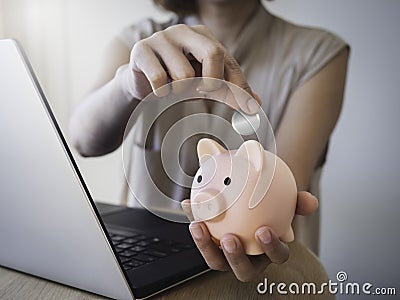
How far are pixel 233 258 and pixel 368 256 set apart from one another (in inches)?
26.7

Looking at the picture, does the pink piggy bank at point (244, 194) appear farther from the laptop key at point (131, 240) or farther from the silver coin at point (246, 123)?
the laptop key at point (131, 240)

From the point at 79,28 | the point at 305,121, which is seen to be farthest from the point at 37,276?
the point at 79,28

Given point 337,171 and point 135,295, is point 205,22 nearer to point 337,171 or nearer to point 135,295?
point 337,171

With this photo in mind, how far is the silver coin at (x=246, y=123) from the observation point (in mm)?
382

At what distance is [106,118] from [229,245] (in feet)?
1.14

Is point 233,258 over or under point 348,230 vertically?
over

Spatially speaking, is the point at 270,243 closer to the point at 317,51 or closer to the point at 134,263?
the point at 134,263

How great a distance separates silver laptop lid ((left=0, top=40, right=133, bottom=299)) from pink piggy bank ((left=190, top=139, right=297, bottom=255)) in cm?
8

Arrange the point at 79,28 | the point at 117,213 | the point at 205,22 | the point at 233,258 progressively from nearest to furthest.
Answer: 1. the point at 233,258
2. the point at 117,213
3. the point at 205,22
4. the point at 79,28

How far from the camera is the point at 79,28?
1.35 metres

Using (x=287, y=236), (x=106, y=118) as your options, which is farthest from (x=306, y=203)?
(x=106, y=118)

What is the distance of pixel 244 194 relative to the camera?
0.35 meters

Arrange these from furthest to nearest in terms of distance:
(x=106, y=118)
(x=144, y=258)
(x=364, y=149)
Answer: (x=364, y=149), (x=106, y=118), (x=144, y=258)

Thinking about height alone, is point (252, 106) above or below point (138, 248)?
above
